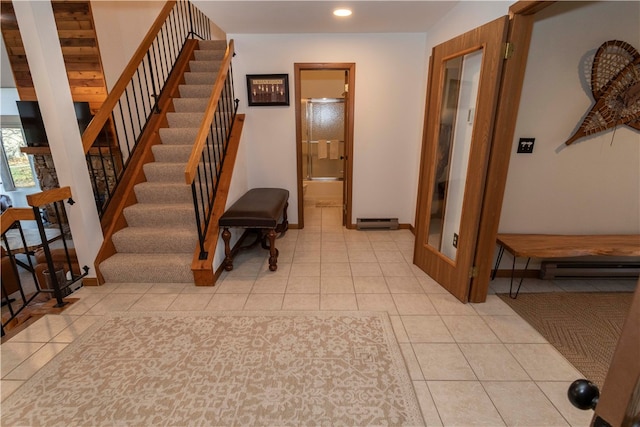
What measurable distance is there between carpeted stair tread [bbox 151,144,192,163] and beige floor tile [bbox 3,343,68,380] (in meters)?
2.09

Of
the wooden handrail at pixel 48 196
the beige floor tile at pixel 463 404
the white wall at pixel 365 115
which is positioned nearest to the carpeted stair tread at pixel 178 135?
the white wall at pixel 365 115

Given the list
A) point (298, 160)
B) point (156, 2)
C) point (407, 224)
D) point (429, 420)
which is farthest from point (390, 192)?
point (156, 2)

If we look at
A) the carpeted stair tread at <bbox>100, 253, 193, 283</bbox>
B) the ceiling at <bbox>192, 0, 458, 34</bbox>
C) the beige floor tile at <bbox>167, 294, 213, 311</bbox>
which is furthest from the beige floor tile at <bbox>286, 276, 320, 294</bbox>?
the ceiling at <bbox>192, 0, 458, 34</bbox>

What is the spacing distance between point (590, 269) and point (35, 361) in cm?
423

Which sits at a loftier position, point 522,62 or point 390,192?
point 522,62

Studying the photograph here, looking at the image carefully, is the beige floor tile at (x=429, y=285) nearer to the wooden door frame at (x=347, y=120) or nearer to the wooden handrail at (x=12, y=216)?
the wooden door frame at (x=347, y=120)

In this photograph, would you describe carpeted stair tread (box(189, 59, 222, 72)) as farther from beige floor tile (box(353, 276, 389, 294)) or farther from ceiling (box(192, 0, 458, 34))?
beige floor tile (box(353, 276, 389, 294))

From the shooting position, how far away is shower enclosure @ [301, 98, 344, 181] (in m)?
5.64

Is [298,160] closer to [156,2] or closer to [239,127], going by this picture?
[239,127]

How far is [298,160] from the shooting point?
387 centimetres

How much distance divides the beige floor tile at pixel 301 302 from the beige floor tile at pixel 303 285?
0.22 ft

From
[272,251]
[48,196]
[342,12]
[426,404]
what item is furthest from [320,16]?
[426,404]

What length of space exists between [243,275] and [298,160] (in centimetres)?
173

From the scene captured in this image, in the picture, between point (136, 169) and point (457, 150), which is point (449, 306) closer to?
point (457, 150)
